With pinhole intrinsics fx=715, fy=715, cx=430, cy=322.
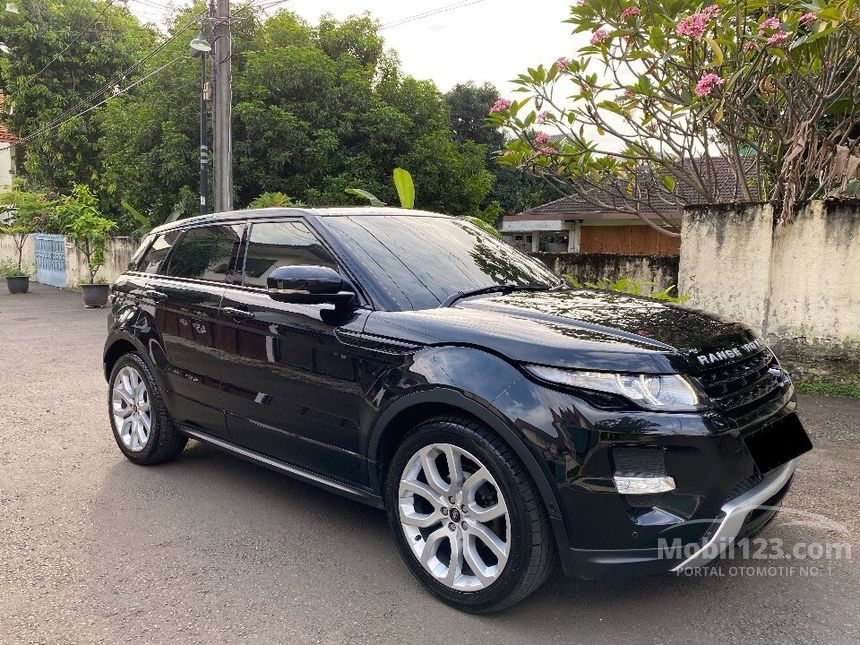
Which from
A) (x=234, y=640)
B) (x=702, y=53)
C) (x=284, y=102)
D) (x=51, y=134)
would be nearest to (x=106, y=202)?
(x=51, y=134)

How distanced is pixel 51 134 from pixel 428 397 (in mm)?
26708

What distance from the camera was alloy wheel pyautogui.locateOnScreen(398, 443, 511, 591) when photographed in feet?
9.10

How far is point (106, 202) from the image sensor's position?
80.7 ft

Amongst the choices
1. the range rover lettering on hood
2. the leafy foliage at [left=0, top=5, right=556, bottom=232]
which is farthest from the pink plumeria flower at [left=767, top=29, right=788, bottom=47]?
the leafy foliage at [left=0, top=5, right=556, bottom=232]

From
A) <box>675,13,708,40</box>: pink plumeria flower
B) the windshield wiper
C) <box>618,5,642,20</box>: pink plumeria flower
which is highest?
<box>618,5,642,20</box>: pink plumeria flower

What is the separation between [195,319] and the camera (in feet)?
13.7

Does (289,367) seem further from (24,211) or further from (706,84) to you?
(24,211)

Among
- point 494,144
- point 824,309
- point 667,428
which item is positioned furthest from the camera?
point 494,144

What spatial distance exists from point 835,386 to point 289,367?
17.5ft

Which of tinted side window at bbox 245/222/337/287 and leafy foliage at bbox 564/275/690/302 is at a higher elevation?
tinted side window at bbox 245/222/337/287

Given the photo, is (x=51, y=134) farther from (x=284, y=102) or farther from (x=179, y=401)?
(x=179, y=401)

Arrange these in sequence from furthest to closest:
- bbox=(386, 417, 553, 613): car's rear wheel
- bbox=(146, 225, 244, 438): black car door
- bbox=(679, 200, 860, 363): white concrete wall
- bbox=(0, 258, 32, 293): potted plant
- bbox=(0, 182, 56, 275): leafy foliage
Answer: bbox=(0, 182, 56, 275): leafy foliage, bbox=(0, 258, 32, 293): potted plant, bbox=(679, 200, 860, 363): white concrete wall, bbox=(146, 225, 244, 438): black car door, bbox=(386, 417, 553, 613): car's rear wheel

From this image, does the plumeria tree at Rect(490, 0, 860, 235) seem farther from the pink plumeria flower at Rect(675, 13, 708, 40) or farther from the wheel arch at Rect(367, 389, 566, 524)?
the wheel arch at Rect(367, 389, 566, 524)

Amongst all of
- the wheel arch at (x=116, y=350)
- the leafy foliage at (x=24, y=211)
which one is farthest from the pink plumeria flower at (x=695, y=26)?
the leafy foliage at (x=24, y=211)
